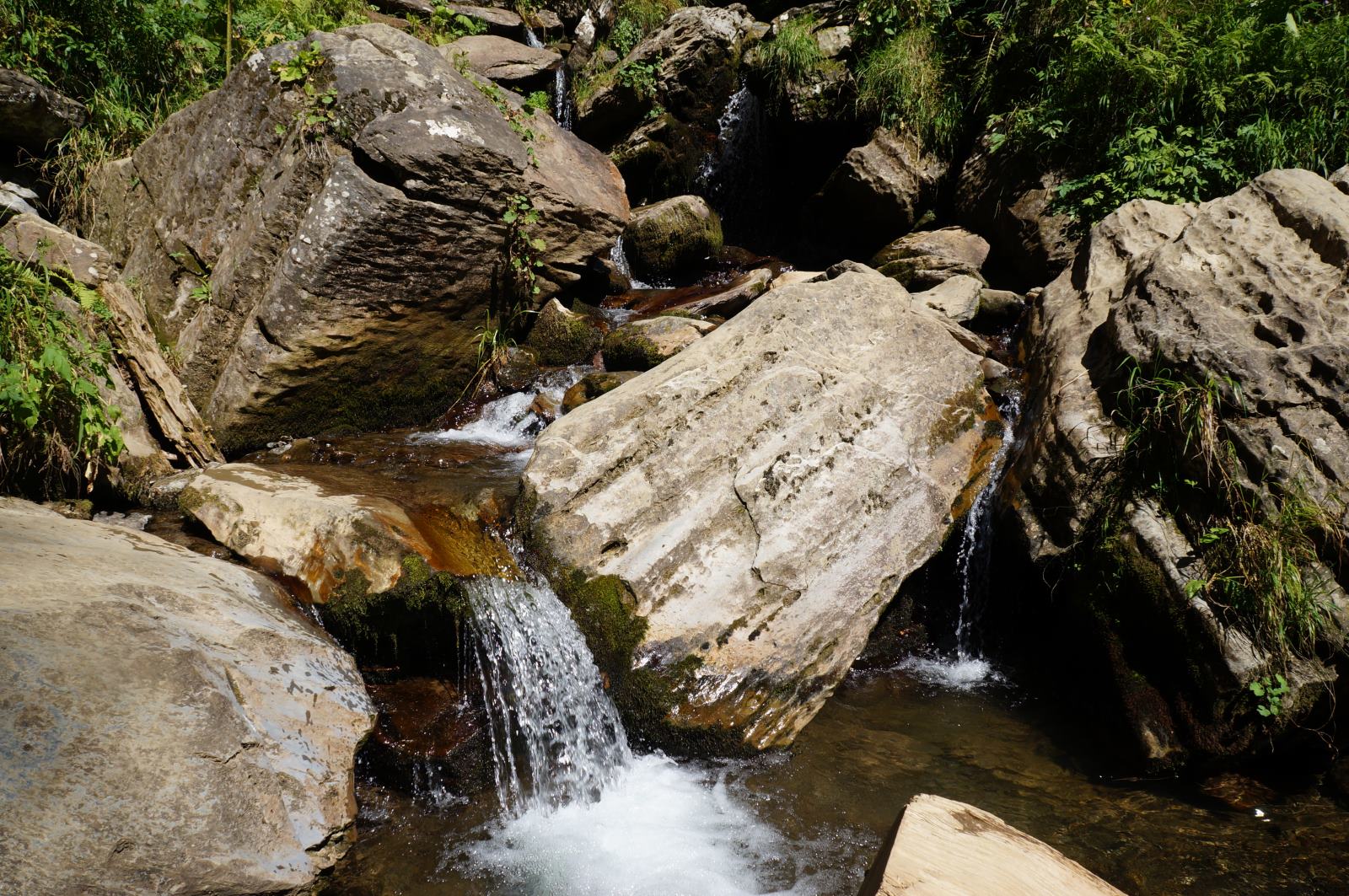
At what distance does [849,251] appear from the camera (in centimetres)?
1006

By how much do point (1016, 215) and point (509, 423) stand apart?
18.5ft

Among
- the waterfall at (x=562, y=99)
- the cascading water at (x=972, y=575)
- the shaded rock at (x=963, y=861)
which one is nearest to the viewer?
the shaded rock at (x=963, y=861)

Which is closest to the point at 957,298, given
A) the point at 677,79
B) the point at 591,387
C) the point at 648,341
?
the point at 648,341

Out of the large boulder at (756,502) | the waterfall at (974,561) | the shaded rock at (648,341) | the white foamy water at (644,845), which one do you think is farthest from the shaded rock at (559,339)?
the white foamy water at (644,845)

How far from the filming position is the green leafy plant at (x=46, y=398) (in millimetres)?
4148

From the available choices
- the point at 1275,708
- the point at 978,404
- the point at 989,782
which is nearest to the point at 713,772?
the point at 989,782

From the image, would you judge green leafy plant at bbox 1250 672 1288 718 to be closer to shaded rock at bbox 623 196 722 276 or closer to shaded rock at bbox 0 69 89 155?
shaded rock at bbox 623 196 722 276

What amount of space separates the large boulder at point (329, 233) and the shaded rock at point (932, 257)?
431 cm

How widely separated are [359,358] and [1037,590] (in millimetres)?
5062

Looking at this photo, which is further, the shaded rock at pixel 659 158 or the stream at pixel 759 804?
the shaded rock at pixel 659 158

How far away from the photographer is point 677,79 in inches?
452

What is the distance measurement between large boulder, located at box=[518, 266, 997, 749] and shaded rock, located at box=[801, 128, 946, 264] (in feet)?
15.2

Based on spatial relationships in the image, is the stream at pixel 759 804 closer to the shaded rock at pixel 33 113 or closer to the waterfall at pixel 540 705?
the waterfall at pixel 540 705

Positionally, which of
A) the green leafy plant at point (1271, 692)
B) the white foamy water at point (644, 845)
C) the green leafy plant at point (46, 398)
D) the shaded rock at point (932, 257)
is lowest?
the white foamy water at point (644, 845)
